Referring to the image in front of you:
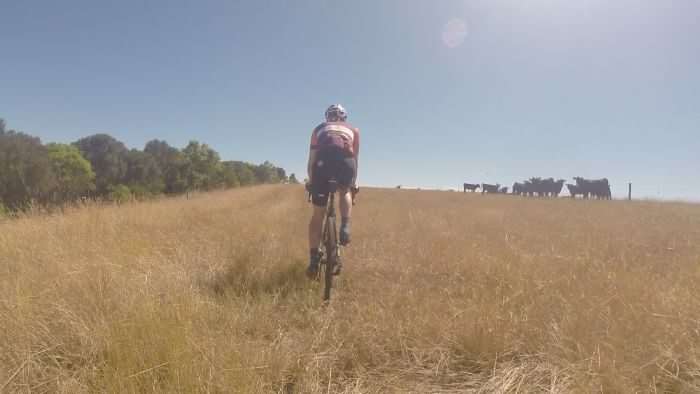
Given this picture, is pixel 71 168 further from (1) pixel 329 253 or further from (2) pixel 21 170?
(1) pixel 329 253

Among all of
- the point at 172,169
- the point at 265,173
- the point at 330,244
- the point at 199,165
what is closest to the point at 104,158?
the point at 172,169

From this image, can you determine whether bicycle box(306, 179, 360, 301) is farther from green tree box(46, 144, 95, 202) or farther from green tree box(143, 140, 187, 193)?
green tree box(143, 140, 187, 193)

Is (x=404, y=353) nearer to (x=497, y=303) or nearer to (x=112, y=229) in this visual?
(x=497, y=303)

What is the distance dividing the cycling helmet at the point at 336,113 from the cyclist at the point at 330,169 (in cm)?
25

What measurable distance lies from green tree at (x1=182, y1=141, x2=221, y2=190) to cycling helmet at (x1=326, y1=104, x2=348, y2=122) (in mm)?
57655

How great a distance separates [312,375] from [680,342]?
2.45 m

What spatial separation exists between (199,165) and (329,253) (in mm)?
61816

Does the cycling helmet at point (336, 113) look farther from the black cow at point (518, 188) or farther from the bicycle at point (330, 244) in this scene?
the black cow at point (518, 188)

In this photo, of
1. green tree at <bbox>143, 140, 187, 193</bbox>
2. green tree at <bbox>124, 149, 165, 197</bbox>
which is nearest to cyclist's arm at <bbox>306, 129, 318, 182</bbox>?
green tree at <bbox>143, 140, 187, 193</bbox>

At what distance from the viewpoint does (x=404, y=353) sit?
6.45 ft

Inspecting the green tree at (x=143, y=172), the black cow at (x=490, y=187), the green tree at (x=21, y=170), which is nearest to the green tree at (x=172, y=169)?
the green tree at (x=143, y=172)

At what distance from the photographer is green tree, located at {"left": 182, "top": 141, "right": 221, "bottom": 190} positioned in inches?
2184

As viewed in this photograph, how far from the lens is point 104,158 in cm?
5322

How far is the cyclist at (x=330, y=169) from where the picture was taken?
3010 millimetres
